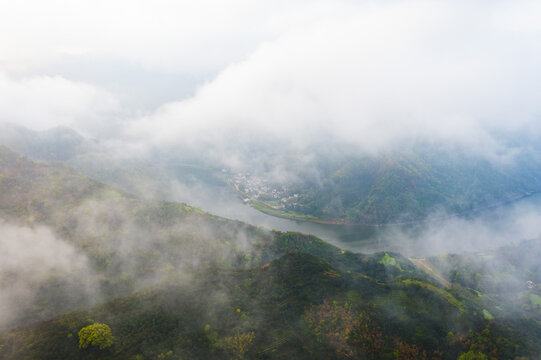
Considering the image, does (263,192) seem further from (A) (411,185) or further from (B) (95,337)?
(B) (95,337)

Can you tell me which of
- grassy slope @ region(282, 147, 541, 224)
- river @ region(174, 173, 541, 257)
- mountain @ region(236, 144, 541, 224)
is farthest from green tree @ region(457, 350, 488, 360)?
mountain @ region(236, 144, 541, 224)

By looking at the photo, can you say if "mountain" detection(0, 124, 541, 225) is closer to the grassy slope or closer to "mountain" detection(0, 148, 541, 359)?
the grassy slope

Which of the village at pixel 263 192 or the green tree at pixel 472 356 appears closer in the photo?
the green tree at pixel 472 356

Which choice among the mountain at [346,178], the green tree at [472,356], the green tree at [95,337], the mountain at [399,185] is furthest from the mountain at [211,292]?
the mountain at [346,178]

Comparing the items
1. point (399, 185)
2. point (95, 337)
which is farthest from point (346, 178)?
point (95, 337)

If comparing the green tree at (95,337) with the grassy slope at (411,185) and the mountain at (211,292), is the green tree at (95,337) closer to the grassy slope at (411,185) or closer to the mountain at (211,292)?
the mountain at (211,292)
